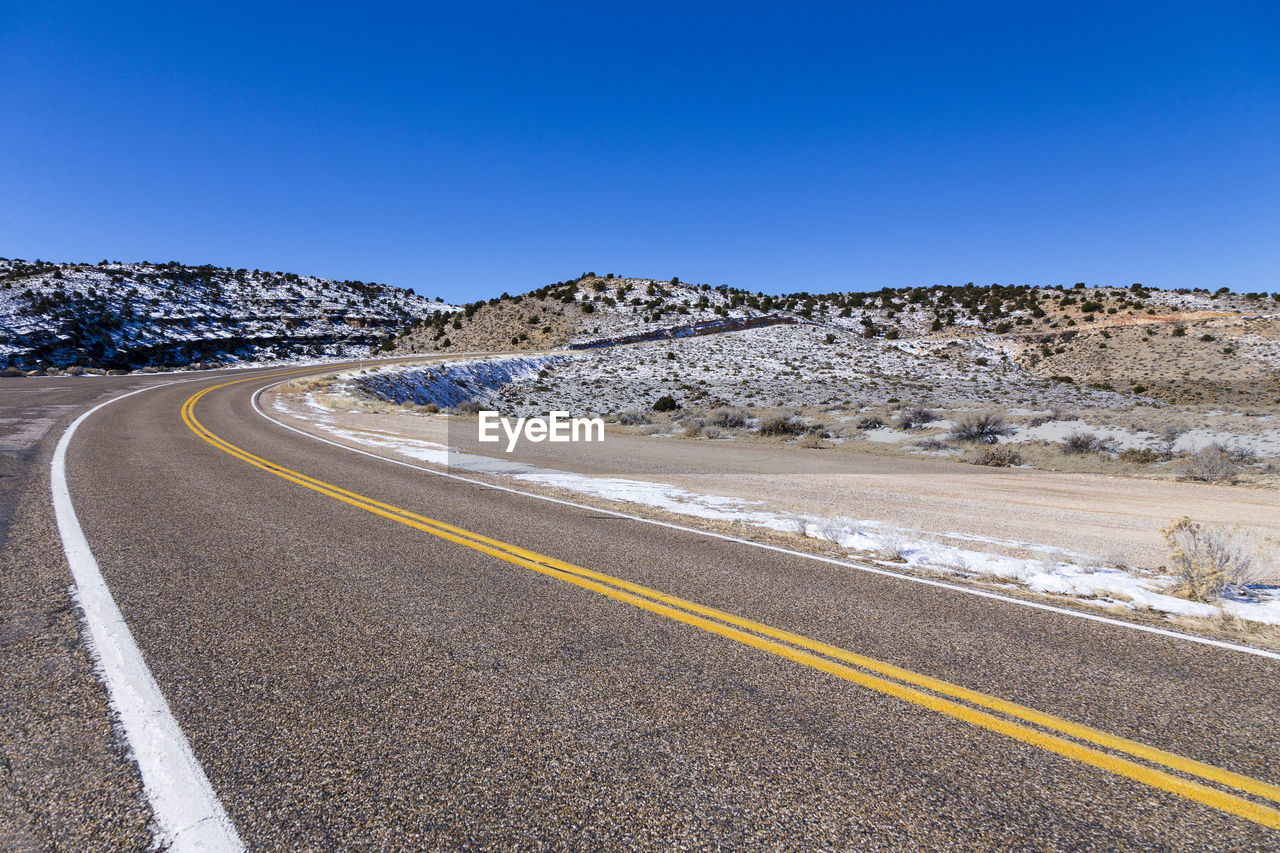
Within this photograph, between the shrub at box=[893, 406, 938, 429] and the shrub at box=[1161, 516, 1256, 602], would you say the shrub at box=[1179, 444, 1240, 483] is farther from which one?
the shrub at box=[1161, 516, 1256, 602]

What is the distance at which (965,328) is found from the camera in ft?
190

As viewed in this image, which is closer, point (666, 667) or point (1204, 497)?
point (666, 667)

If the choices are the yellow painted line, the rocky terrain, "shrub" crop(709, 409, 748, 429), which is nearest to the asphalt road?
the yellow painted line

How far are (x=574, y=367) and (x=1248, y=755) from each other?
44.1 m

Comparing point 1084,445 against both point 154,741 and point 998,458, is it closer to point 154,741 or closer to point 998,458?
point 998,458

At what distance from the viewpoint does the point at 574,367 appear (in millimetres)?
46000

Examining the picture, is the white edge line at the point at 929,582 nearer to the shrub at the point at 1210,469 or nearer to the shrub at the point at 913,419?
the shrub at the point at 1210,469

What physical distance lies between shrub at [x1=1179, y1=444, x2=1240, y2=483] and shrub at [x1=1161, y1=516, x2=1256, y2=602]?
9361 millimetres

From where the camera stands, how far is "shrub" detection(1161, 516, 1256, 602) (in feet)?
18.7

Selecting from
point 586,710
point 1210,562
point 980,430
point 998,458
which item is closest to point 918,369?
point 980,430

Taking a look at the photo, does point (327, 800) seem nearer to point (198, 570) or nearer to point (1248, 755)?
point (198, 570)

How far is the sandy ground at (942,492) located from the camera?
8.79 meters

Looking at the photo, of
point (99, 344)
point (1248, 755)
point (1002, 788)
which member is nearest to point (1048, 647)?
point (1248, 755)

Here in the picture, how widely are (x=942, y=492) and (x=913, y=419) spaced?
417 inches
